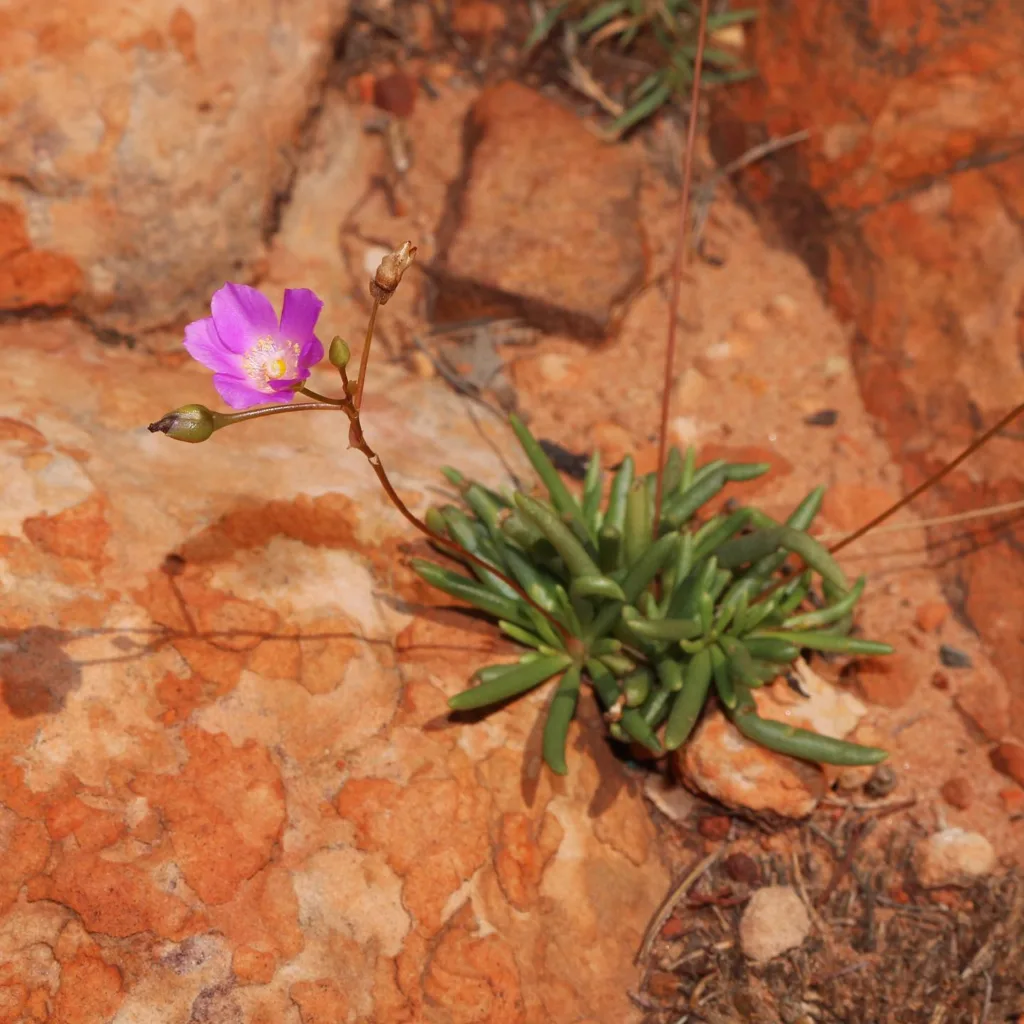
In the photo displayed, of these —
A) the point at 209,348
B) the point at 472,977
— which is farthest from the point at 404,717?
the point at 209,348

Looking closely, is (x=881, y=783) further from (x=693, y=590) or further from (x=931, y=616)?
(x=693, y=590)

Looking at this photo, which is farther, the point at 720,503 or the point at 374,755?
the point at 720,503

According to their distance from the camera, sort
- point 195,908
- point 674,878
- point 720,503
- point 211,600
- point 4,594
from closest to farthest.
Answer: point 195,908 < point 4,594 < point 211,600 < point 674,878 < point 720,503

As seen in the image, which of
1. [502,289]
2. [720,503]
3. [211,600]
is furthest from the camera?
[502,289]

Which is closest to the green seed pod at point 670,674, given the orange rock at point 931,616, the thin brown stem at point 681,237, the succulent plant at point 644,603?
the succulent plant at point 644,603

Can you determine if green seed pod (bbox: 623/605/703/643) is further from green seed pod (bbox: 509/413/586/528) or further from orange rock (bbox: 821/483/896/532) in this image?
orange rock (bbox: 821/483/896/532)

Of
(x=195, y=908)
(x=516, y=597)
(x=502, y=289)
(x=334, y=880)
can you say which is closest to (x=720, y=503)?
(x=516, y=597)

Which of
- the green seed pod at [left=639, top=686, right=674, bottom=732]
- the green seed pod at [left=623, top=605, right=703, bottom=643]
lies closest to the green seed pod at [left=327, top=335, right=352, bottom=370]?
the green seed pod at [left=623, top=605, right=703, bottom=643]

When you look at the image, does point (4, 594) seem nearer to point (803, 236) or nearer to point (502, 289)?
point (502, 289)
